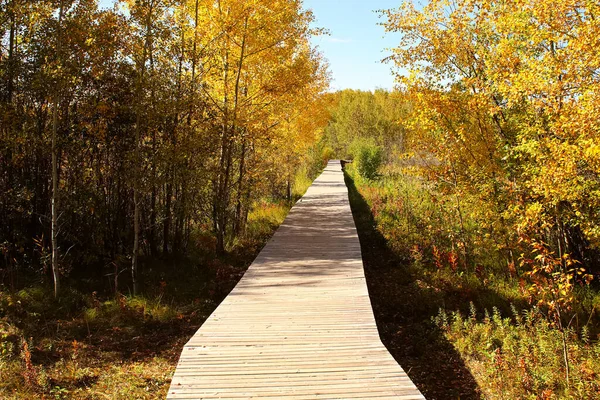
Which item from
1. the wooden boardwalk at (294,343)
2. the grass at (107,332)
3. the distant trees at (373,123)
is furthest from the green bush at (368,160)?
the wooden boardwalk at (294,343)

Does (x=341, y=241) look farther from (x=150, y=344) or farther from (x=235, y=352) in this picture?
(x=235, y=352)

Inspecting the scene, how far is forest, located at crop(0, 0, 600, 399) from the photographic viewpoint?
482cm

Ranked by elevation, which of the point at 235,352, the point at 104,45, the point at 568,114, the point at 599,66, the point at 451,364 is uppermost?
the point at 104,45

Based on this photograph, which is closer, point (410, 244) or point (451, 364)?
point (451, 364)

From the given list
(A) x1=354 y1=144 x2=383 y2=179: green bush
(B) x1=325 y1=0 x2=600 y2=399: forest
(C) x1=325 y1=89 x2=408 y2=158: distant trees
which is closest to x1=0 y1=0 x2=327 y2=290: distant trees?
(B) x1=325 y1=0 x2=600 y2=399: forest

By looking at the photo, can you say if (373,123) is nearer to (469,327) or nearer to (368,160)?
(368,160)

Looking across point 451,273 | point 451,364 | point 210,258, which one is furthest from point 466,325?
point 210,258

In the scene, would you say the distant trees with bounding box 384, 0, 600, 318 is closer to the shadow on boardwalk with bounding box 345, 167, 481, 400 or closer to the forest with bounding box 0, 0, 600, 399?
the forest with bounding box 0, 0, 600, 399

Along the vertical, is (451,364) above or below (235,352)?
below

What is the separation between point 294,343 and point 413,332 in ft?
8.41

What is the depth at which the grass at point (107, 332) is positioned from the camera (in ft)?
14.0

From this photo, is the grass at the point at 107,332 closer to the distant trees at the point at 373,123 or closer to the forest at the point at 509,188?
the forest at the point at 509,188

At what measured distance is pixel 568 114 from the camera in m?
5.00

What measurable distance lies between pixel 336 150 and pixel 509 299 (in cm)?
3858
